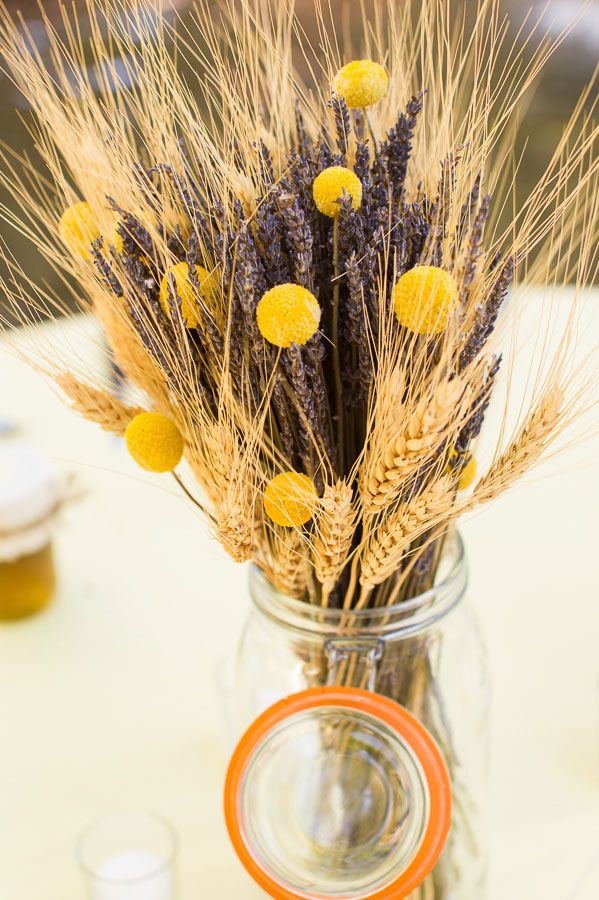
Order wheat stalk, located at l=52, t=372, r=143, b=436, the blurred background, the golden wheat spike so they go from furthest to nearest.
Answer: the blurred background, wheat stalk, located at l=52, t=372, r=143, b=436, the golden wheat spike

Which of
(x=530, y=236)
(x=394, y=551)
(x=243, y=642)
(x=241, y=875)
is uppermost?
(x=530, y=236)

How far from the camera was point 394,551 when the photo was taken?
1.29ft

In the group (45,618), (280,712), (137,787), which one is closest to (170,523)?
(45,618)

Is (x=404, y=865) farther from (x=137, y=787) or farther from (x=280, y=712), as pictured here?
(x=137, y=787)

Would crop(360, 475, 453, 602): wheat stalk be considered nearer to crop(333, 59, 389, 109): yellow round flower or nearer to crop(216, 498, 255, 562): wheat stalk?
crop(216, 498, 255, 562): wheat stalk

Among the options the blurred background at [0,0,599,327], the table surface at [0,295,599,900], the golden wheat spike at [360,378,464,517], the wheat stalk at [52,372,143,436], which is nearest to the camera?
the golden wheat spike at [360,378,464,517]

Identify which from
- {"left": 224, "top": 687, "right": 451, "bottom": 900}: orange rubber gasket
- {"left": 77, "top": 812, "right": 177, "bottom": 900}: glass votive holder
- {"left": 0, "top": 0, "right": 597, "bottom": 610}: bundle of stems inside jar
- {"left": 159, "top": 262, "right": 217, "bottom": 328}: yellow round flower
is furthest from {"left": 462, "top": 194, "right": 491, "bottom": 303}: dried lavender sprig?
{"left": 77, "top": 812, "right": 177, "bottom": 900}: glass votive holder

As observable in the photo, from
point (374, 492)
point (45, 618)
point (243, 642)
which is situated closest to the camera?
point (374, 492)

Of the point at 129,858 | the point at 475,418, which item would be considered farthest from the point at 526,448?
the point at 129,858

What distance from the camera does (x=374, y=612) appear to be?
0.45 m

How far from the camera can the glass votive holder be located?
51 cm

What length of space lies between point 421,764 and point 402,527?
151mm

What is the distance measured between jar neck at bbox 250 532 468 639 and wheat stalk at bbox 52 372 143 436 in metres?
0.11

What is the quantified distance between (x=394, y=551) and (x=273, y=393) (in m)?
0.09
